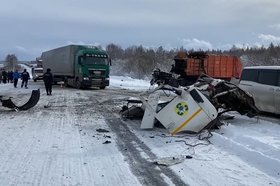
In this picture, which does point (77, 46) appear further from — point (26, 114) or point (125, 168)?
point (125, 168)

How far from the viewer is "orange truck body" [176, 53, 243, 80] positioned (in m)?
31.1

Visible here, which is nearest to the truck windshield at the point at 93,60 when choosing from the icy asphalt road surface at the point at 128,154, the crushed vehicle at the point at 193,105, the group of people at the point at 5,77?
the icy asphalt road surface at the point at 128,154

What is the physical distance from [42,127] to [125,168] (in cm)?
530

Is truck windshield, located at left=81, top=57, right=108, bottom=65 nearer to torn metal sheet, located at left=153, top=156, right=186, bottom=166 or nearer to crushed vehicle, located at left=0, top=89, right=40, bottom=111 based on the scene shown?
crushed vehicle, located at left=0, top=89, right=40, bottom=111

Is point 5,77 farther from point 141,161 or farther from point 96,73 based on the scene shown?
point 141,161

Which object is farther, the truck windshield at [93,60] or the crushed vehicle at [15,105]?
the truck windshield at [93,60]

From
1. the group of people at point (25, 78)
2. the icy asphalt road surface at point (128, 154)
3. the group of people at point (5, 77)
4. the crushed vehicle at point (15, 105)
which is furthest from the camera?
the group of people at point (5, 77)

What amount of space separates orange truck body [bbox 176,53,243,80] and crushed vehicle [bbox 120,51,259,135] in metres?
18.7

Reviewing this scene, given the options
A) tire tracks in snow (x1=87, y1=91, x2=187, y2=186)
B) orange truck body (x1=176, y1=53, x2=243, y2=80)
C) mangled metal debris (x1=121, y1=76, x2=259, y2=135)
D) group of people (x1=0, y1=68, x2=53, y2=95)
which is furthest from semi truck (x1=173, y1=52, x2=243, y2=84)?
tire tracks in snow (x1=87, y1=91, x2=187, y2=186)

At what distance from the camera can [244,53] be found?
85.2 m

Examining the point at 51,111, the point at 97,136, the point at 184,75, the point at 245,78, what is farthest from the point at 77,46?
the point at 97,136

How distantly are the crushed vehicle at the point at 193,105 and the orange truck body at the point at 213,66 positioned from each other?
61.3 feet

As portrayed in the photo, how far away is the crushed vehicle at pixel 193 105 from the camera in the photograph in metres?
10.5

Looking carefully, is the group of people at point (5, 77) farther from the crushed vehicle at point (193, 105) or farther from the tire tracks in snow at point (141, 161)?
the crushed vehicle at point (193, 105)
